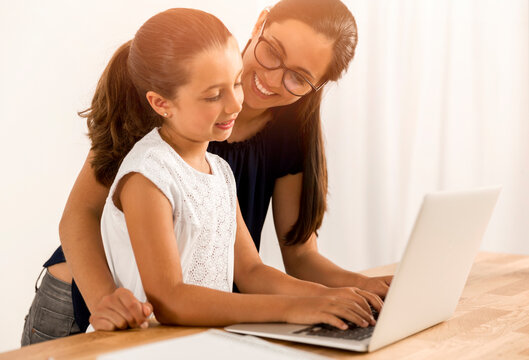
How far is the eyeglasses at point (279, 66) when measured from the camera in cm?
140

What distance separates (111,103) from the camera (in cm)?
130

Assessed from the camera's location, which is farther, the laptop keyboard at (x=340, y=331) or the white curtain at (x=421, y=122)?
the white curtain at (x=421, y=122)

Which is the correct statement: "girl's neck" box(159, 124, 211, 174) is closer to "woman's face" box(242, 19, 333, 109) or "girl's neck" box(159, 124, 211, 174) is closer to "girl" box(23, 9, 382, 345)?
"girl" box(23, 9, 382, 345)

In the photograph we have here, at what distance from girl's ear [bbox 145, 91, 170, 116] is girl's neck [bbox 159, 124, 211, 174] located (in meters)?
0.04

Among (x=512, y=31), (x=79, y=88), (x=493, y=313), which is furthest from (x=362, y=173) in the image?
(x=493, y=313)

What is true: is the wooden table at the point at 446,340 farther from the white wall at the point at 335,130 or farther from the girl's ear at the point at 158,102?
the white wall at the point at 335,130

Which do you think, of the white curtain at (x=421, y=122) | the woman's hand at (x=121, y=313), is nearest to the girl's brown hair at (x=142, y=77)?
the woman's hand at (x=121, y=313)

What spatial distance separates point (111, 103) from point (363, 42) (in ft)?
7.20

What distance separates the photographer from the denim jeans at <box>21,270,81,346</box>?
4.71 ft

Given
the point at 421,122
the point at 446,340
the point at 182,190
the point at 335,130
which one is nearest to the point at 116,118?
the point at 182,190

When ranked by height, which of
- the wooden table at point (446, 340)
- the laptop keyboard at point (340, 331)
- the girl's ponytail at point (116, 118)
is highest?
the girl's ponytail at point (116, 118)

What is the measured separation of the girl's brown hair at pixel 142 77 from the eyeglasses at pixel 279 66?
0.83ft

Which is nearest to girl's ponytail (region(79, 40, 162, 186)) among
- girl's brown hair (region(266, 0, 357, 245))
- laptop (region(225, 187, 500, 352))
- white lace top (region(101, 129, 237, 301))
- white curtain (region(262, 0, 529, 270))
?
white lace top (region(101, 129, 237, 301))

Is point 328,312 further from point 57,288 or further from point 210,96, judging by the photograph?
point 57,288
